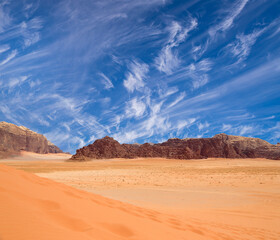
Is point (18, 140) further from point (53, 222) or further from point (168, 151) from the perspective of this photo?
point (53, 222)

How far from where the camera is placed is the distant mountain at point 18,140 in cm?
9048

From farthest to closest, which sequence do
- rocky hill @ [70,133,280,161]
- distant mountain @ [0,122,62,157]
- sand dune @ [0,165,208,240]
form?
1. distant mountain @ [0,122,62,157]
2. rocky hill @ [70,133,280,161]
3. sand dune @ [0,165,208,240]

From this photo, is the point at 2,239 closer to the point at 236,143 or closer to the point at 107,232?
the point at 107,232

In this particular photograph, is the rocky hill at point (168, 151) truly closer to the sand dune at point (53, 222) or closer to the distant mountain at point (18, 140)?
the distant mountain at point (18, 140)

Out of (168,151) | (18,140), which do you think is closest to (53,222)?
(168,151)

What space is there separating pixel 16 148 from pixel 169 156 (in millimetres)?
65924

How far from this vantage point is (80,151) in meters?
74.8

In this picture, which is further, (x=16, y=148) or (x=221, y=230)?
(x=16, y=148)

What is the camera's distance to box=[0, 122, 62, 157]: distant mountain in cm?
9048

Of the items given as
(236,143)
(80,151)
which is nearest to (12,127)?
(80,151)

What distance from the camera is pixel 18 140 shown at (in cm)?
9950

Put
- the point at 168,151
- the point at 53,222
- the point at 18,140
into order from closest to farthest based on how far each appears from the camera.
A: the point at 53,222, the point at 168,151, the point at 18,140

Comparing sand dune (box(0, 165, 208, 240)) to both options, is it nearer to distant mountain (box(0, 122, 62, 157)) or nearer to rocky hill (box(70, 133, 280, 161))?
rocky hill (box(70, 133, 280, 161))

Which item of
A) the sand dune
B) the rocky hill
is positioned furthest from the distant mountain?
the sand dune
